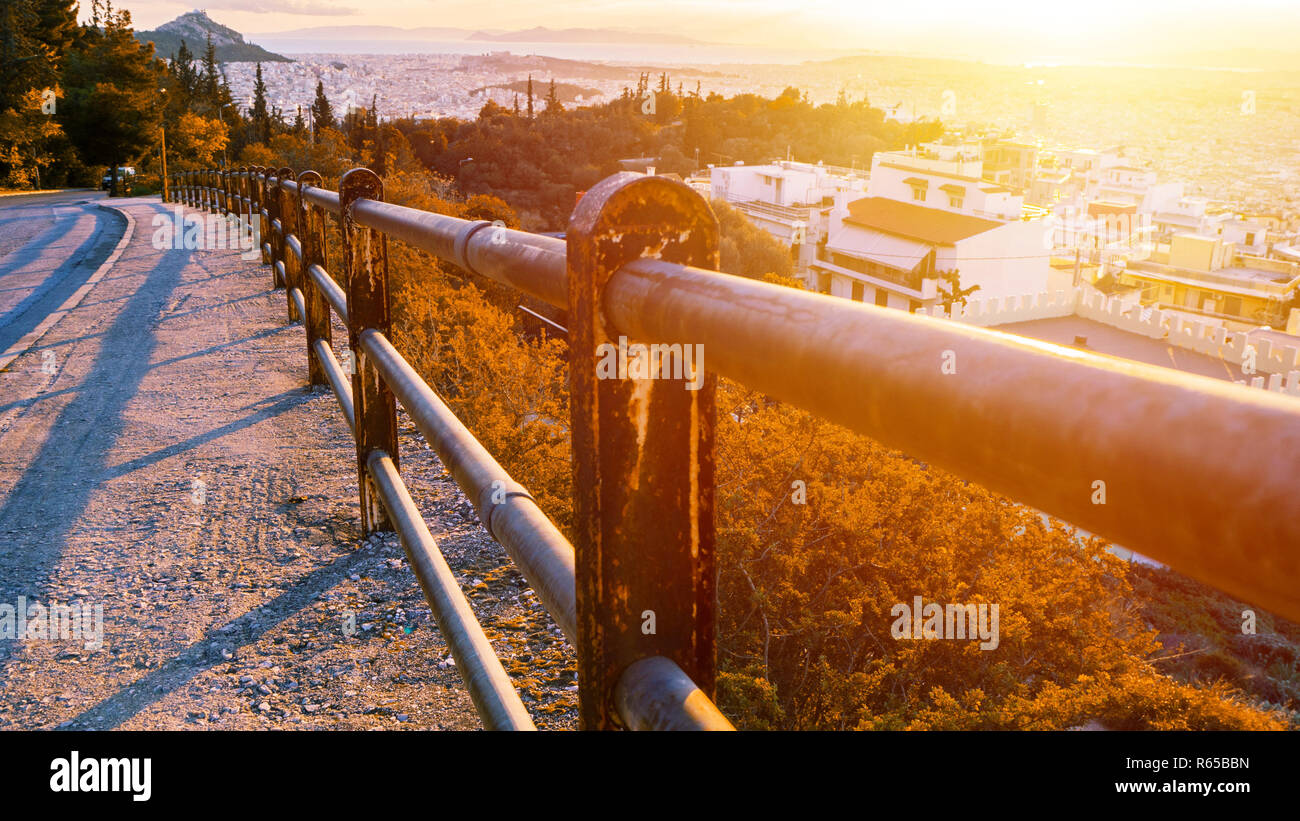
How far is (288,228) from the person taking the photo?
19.9 ft

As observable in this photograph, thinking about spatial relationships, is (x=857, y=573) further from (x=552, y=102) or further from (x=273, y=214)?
(x=552, y=102)

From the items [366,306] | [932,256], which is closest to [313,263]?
[366,306]

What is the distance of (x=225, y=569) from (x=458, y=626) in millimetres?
1536

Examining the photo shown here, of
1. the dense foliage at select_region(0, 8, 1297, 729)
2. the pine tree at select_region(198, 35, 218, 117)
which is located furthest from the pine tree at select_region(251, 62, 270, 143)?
the dense foliage at select_region(0, 8, 1297, 729)

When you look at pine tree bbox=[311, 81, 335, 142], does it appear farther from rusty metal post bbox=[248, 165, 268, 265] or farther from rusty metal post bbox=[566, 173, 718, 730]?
rusty metal post bbox=[566, 173, 718, 730]

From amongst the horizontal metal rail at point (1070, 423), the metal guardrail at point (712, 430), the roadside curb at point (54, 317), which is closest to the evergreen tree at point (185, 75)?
the roadside curb at point (54, 317)

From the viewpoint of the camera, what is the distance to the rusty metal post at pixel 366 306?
2.88 m

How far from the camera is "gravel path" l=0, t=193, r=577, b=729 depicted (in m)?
2.34

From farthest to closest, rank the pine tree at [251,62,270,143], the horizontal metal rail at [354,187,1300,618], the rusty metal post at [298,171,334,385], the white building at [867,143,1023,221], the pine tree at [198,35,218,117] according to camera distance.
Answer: the pine tree at [251,62,270,143] < the pine tree at [198,35,218,117] < the white building at [867,143,1023,221] < the rusty metal post at [298,171,334,385] < the horizontal metal rail at [354,187,1300,618]

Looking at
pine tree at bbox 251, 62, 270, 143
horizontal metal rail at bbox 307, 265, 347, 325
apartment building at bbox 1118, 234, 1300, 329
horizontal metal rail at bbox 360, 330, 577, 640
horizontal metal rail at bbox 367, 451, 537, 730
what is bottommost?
apartment building at bbox 1118, 234, 1300, 329

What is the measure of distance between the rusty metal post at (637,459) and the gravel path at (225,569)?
143 cm

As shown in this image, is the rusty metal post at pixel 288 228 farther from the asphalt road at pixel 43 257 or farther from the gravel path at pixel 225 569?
the asphalt road at pixel 43 257

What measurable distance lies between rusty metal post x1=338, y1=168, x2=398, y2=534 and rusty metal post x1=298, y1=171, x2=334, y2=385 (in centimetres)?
94

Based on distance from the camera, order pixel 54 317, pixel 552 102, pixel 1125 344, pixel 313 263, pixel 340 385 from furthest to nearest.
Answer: pixel 552 102 < pixel 1125 344 < pixel 54 317 < pixel 313 263 < pixel 340 385
